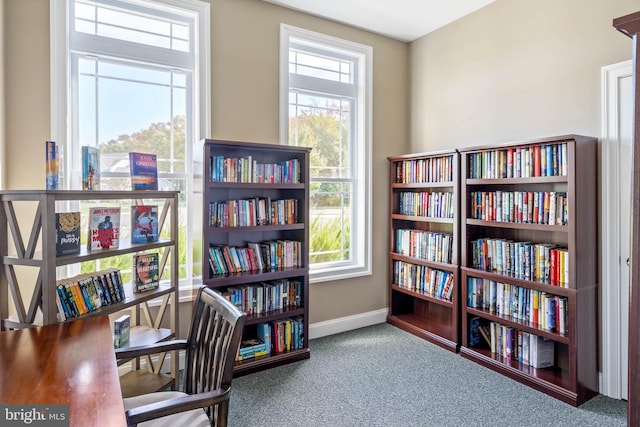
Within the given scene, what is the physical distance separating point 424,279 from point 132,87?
3.02 metres

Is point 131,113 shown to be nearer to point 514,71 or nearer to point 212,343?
point 212,343

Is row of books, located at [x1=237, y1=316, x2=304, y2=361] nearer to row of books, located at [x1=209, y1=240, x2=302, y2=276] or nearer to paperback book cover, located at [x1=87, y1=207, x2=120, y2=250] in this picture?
row of books, located at [x1=209, y1=240, x2=302, y2=276]

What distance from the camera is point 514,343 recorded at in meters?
2.90

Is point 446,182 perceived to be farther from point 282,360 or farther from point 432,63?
point 282,360

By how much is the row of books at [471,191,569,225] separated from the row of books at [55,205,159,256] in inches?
99.2

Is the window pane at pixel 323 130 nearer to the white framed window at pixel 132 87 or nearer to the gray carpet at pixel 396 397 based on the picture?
the white framed window at pixel 132 87

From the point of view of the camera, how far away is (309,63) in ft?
11.9

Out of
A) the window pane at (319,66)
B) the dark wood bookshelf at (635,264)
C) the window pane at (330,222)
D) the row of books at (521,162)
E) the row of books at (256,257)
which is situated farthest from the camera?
the window pane at (330,222)

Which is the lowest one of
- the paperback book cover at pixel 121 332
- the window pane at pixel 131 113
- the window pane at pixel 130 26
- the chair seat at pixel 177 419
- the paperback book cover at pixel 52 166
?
the chair seat at pixel 177 419

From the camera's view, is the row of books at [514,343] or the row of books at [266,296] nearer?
the row of books at [514,343]

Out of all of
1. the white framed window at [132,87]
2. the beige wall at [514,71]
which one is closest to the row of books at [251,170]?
the white framed window at [132,87]

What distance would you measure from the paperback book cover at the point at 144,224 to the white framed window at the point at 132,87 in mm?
538

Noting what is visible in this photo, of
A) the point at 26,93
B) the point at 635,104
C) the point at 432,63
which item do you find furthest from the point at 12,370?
the point at 432,63

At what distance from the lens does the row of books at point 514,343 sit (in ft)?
9.03
